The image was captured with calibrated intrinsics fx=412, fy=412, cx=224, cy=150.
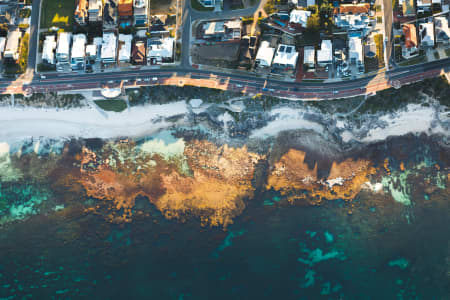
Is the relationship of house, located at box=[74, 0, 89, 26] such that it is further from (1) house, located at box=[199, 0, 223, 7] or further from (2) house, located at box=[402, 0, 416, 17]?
(2) house, located at box=[402, 0, 416, 17]

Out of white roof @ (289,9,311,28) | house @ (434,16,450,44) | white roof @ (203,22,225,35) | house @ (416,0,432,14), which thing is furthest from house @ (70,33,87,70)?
house @ (434,16,450,44)

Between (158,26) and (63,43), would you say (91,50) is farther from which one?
(158,26)

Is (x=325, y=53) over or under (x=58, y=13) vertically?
under

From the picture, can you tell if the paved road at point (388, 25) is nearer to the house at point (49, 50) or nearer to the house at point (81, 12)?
the house at point (81, 12)

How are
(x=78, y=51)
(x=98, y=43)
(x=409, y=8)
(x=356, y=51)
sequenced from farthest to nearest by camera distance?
(x=98, y=43) → (x=78, y=51) → (x=409, y=8) → (x=356, y=51)

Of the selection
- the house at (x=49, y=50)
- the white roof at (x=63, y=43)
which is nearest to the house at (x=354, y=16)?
the white roof at (x=63, y=43)

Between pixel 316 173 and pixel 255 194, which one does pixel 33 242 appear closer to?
pixel 255 194

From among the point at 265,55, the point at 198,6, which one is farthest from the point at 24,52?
the point at 265,55
